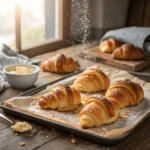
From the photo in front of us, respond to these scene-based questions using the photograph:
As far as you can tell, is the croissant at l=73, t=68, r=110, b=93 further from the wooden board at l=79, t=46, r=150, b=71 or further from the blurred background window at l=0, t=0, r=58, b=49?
the blurred background window at l=0, t=0, r=58, b=49

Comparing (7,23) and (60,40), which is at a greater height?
(7,23)

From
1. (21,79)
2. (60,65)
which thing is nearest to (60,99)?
(21,79)

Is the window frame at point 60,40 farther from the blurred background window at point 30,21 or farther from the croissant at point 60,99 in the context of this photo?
the croissant at point 60,99

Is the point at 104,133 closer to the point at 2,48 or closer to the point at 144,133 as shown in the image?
the point at 144,133

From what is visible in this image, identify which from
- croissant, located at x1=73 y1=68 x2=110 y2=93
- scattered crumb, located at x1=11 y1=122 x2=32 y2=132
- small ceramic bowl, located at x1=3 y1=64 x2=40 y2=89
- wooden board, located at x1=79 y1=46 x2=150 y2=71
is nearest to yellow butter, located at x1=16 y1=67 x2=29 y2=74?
small ceramic bowl, located at x1=3 y1=64 x2=40 y2=89

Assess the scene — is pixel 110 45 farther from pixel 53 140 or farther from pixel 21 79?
pixel 53 140
